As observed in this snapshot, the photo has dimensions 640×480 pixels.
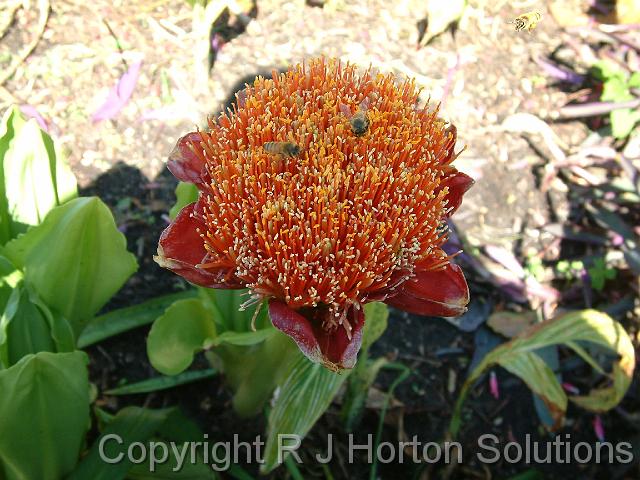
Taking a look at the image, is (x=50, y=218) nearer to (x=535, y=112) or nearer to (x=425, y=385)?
(x=425, y=385)

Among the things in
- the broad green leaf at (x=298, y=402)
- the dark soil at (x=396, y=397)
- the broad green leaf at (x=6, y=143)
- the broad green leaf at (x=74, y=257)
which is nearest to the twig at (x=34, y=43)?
the dark soil at (x=396, y=397)

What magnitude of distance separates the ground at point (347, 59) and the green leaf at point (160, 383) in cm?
7

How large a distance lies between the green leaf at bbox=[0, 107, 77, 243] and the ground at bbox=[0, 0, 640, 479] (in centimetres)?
65

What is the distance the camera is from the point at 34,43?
2.64 meters

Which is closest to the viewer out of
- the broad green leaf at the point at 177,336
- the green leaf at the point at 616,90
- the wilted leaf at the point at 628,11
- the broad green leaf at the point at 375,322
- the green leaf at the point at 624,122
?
the broad green leaf at the point at 177,336

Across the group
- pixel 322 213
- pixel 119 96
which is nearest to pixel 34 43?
pixel 119 96

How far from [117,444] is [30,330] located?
1.17ft

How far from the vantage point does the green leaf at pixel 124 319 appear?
6.37 feet

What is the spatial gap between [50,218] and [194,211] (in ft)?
1.30

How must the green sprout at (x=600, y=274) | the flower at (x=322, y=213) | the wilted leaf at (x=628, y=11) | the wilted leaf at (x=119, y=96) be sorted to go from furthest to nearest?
1. the wilted leaf at (x=628, y=11)
2. the wilted leaf at (x=119, y=96)
3. the green sprout at (x=600, y=274)
4. the flower at (x=322, y=213)

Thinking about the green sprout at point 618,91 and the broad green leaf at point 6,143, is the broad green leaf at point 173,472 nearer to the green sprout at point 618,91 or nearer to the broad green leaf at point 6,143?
the broad green leaf at point 6,143

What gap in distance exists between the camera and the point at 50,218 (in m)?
1.37

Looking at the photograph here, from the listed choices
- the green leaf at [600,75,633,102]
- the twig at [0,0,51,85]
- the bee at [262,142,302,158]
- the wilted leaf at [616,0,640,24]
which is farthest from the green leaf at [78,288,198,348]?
the wilted leaf at [616,0,640,24]

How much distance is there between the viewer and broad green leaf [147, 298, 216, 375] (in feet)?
4.83
